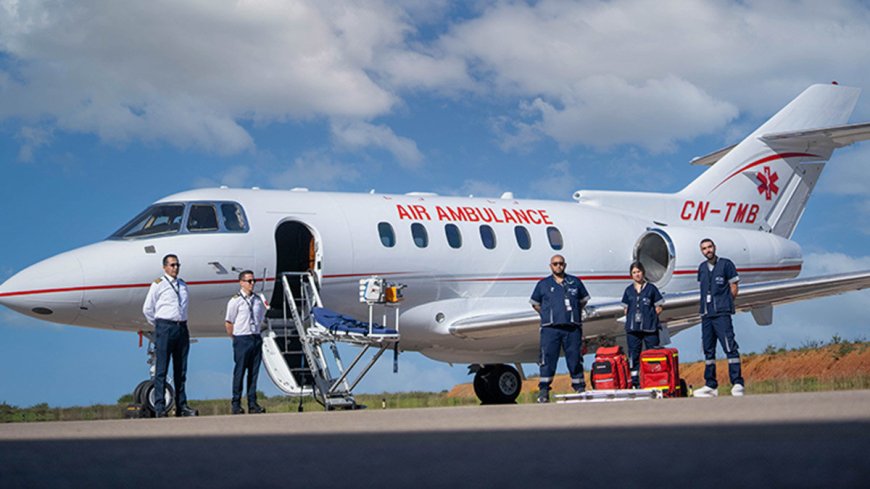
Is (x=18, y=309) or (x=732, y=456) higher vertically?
(x=18, y=309)

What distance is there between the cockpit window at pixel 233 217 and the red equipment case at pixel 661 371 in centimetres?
637

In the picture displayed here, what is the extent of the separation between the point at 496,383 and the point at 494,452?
51.1 ft

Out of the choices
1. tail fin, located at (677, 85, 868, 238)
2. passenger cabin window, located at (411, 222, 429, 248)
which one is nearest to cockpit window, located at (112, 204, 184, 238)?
passenger cabin window, located at (411, 222, 429, 248)

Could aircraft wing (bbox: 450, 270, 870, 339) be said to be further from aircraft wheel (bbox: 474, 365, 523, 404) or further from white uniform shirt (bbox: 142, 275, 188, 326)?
white uniform shirt (bbox: 142, 275, 188, 326)

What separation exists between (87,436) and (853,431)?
526 centimetres

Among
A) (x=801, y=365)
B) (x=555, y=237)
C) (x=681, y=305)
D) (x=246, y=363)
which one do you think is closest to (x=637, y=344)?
(x=681, y=305)

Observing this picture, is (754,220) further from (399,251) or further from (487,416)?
(487,416)

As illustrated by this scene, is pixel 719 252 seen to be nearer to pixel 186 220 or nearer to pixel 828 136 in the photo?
pixel 828 136

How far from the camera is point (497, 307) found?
63.0 feet

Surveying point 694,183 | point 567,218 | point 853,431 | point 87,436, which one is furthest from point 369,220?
point 853,431

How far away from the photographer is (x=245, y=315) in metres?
14.2

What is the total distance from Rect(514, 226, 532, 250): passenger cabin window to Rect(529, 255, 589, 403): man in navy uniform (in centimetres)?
551

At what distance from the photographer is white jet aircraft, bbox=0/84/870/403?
1557cm

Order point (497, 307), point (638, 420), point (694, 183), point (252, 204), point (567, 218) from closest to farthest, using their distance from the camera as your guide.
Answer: point (638, 420), point (252, 204), point (497, 307), point (567, 218), point (694, 183)
